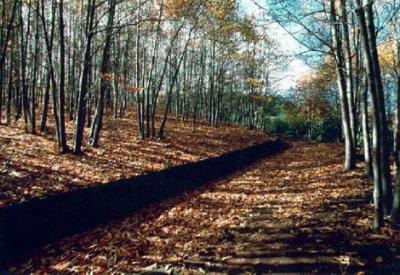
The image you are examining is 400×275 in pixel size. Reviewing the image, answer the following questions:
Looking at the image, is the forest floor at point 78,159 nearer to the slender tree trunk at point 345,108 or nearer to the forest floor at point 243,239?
the forest floor at point 243,239

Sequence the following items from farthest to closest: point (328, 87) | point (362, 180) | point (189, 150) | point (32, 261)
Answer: point (328, 87), point (189, 150), point (362, 180), point (32, 261)

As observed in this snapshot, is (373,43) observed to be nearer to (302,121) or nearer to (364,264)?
(364,264)

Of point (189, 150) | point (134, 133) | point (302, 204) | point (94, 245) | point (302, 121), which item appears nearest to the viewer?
A: point (94, 245)

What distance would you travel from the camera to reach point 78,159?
560 inches

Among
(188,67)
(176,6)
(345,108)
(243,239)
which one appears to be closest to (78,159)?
(243,239)

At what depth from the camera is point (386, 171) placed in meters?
8.00

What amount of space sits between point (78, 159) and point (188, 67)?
114ft

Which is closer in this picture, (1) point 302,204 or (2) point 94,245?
(2) point 94,245

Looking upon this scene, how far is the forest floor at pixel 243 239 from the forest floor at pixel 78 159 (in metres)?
1.69

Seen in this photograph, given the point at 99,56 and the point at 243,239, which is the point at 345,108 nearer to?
the point at 243,239

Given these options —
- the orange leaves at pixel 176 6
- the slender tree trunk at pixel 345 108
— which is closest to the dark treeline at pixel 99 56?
the orange leaves at pixel 176 6

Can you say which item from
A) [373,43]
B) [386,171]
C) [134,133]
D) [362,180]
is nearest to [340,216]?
[386,171]

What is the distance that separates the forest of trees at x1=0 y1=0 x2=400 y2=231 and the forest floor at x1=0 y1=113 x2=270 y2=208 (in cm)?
89

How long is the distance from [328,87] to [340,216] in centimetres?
4646
